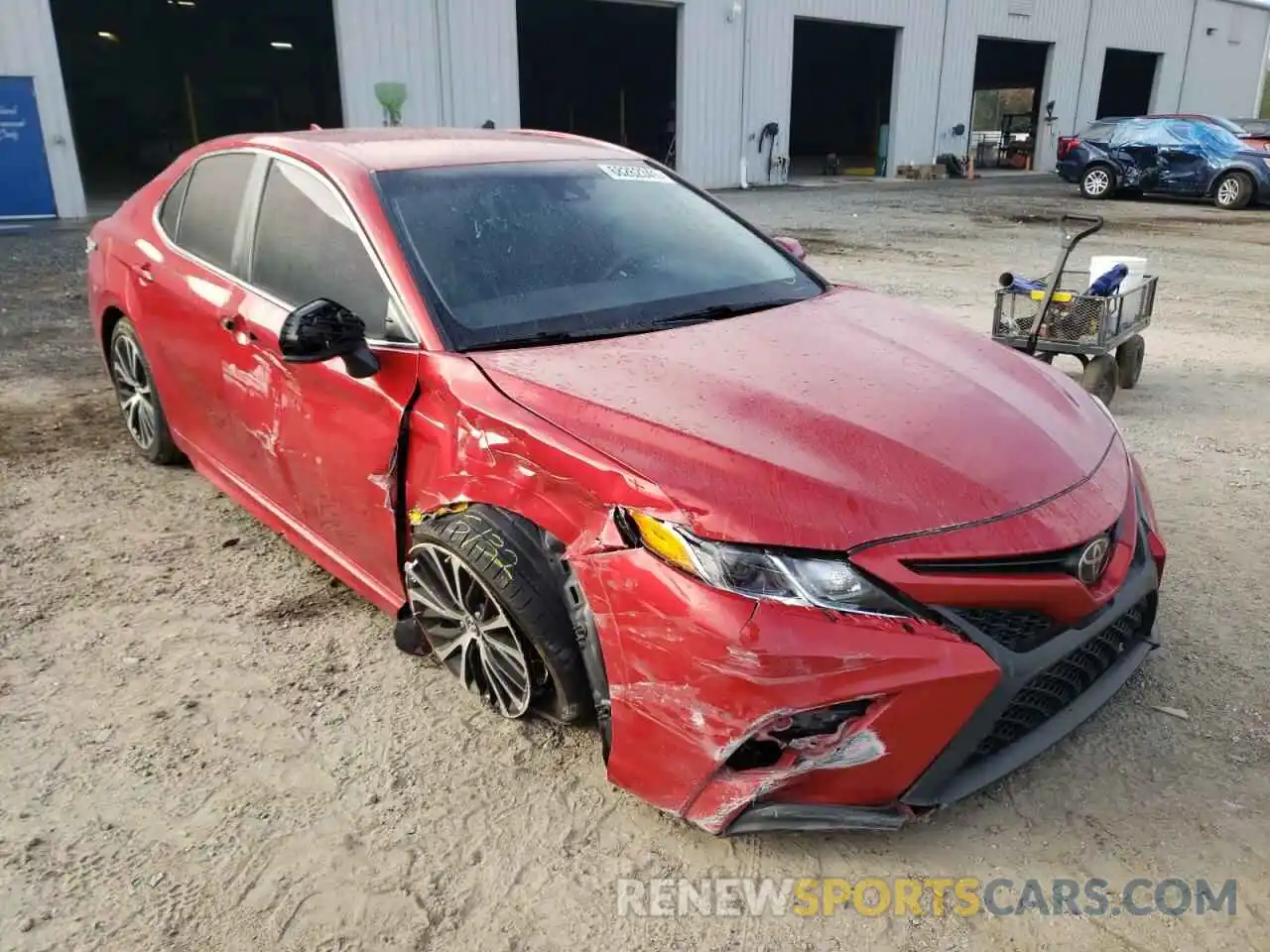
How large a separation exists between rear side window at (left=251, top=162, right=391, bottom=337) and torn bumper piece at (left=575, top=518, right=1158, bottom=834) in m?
1.19

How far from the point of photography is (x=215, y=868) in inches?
86.9

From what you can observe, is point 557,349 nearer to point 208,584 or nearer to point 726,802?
point 726,802

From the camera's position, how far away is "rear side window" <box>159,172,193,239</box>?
3980mm

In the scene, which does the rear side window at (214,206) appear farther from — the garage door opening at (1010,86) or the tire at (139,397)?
the garage door opening at (1010,86)

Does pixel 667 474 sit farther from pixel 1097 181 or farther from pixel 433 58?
pixel 1097 181

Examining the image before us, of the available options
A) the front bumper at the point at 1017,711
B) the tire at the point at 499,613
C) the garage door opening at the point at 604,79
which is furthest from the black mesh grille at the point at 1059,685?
the garage door opening at the point at 604,79

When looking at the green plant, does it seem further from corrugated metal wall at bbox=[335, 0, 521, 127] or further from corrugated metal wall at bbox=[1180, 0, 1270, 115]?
corrugated metal wall at bbox=[1180, 0, 1270, 115]

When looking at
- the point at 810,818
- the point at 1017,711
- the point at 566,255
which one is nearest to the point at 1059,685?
the point at 1017,711

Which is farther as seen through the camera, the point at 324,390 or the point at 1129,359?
the point at 1129,359

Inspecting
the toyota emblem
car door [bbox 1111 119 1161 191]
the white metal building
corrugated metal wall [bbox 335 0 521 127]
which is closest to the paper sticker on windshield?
the toyota emblem

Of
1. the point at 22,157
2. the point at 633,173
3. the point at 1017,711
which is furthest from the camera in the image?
the point at 22,157

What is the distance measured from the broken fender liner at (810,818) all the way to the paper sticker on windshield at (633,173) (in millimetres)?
2291

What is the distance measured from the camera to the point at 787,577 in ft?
6.47

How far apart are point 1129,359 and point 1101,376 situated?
605 mm
